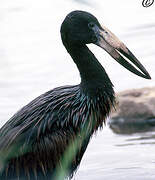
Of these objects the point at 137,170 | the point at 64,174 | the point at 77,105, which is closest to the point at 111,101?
the point at 77,105

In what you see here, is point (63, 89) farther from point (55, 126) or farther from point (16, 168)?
point (16, 168)

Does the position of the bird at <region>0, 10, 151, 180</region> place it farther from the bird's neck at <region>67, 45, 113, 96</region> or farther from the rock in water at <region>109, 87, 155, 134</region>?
the rock in water at <region>109, 87, 155, 134</region>

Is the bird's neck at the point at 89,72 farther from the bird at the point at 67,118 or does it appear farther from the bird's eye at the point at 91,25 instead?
the bird's eye at the point at 91,25

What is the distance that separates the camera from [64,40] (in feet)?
25.6

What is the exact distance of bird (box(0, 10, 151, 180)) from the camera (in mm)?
7551

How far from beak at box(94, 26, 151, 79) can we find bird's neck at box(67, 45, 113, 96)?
0.16m

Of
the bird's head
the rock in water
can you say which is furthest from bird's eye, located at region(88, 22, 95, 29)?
the rock in water

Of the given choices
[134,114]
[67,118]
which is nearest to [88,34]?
[67,118]

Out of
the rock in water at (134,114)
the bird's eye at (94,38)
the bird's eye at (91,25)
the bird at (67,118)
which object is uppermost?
the bird's eye at (91,25)

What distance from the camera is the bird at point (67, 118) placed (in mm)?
7551

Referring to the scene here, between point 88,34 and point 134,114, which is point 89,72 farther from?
point 134,114

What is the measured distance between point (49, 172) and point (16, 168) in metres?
0.35

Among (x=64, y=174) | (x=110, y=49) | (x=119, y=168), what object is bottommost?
(x=119, y=168)

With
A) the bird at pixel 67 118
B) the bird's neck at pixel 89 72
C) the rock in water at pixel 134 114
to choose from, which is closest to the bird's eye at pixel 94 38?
the bird at pixel 67 118
